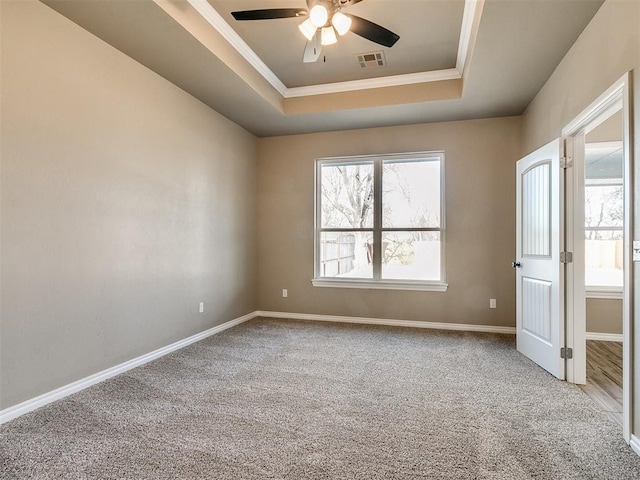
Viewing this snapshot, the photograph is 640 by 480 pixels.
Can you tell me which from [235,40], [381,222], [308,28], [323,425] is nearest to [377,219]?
[381,222]

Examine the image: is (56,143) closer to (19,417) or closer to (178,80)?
(178,80)

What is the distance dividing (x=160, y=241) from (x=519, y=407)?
3.36 meters

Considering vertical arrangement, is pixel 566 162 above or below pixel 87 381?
above

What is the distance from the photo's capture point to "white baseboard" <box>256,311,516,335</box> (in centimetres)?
444

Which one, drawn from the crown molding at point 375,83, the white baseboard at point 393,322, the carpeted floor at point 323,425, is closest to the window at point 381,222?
the white baseboard at point 393,322

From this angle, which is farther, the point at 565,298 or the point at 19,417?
the point at 565,298

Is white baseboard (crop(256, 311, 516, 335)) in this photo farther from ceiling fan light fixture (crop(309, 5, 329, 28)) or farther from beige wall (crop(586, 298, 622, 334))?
ceiling fan light fixture (crop(309, 5, 329, 28))

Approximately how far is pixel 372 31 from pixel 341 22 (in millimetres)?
244

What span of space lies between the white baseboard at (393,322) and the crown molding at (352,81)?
9.93 ft

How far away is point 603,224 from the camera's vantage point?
172 inches

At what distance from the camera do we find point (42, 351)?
2389 mm

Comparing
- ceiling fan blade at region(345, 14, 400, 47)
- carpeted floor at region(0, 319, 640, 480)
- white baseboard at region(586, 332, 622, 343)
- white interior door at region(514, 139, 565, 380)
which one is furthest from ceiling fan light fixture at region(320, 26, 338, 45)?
white baseboard at region(586, 332, 622, 343)

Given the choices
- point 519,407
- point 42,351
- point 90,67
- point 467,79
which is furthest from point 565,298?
point 90,67

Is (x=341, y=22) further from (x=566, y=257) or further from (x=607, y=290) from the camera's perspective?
(x=607, y=290)
